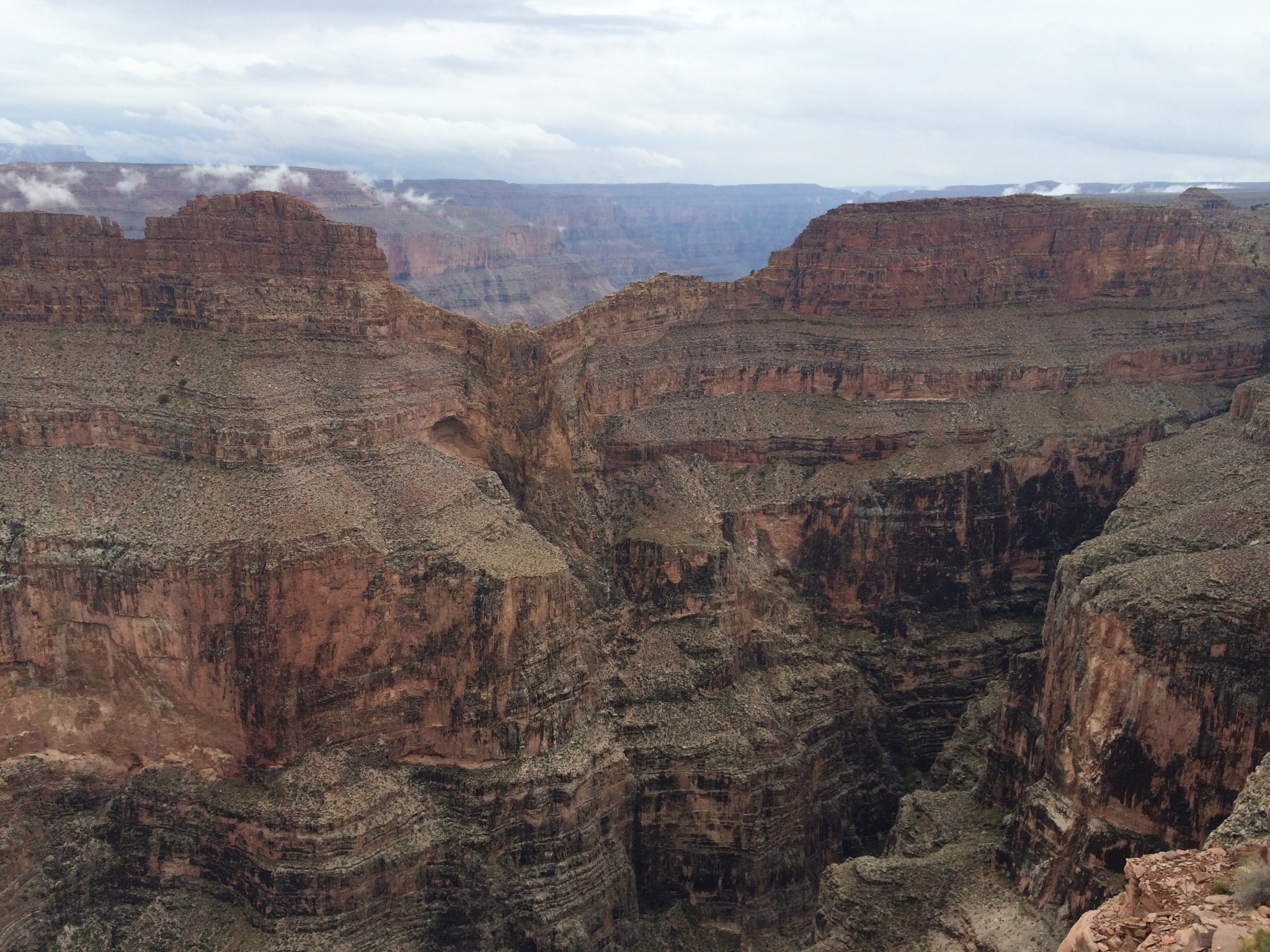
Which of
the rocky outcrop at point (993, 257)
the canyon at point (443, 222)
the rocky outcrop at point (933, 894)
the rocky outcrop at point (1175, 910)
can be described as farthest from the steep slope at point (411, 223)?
the rocky outcrop at point (1175, 910)

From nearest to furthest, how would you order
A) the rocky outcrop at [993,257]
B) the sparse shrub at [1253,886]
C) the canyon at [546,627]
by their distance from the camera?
the sparse shrub at [1253,886]
the canyon at [546,627]
the rocky outcrop at [993,257]

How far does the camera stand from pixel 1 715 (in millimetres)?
42188

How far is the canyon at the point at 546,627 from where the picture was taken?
39969 millimetres

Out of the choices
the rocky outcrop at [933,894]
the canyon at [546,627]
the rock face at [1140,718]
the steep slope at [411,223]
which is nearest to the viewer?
the rock face at [1140,718]

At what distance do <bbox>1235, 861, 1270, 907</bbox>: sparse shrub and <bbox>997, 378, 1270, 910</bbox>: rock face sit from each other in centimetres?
1430

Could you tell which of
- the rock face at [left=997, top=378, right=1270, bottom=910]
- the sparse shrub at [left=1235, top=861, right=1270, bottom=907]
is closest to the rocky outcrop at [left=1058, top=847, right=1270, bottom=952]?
the sparse shrub at [left=1235, top=861, right=1270, bottom=907]

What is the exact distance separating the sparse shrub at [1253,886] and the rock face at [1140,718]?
14303 mm

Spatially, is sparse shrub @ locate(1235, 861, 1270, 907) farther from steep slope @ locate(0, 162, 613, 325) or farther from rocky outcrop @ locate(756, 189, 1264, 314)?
steep slope @ locate(0, 162, 613, 325)

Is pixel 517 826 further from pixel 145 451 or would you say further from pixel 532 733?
pixel 145 451

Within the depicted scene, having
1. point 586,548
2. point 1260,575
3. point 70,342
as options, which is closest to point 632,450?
point 586,548

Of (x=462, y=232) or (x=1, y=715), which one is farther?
(x=462, y=232)

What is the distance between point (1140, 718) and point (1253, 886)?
1661cm

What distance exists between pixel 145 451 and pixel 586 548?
63.2 feet

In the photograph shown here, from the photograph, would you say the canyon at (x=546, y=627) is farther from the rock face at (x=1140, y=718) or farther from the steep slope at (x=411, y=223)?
→ the steep slope at (x=411, y=223)
